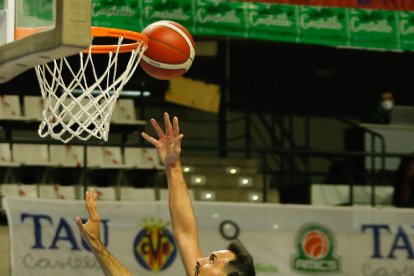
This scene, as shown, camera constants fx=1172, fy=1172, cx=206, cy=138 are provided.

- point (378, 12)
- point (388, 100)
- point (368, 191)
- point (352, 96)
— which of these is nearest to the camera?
point (378, 12)

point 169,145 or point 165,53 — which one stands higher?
point 165,53

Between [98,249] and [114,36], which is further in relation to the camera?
[114,36]

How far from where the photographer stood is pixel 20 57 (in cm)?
527

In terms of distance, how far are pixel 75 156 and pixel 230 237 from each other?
6.68 feet

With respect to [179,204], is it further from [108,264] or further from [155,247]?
[155,247]

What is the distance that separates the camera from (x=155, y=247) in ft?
37.7

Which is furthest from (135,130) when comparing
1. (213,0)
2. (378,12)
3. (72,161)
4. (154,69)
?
(154,69)

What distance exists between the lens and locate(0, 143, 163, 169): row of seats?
12.3m

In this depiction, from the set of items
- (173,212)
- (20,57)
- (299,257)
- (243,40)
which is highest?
(243,40)

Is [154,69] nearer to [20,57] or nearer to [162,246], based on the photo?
[20,57]

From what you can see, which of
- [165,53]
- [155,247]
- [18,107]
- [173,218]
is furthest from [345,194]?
[173,218]

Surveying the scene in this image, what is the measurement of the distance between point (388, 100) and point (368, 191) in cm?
172

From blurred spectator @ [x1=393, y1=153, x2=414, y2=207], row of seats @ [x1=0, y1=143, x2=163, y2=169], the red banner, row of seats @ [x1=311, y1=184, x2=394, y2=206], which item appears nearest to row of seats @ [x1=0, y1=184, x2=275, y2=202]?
row of seats @ [x1=0, y1=143, x2=163, y2=169]

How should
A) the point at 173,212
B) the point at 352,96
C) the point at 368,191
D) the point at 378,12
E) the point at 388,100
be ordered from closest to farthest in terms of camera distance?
the point at 173,212 < the point at 378,12 < the point at 368,191 < the point at 388,100 < the point at 352,96
